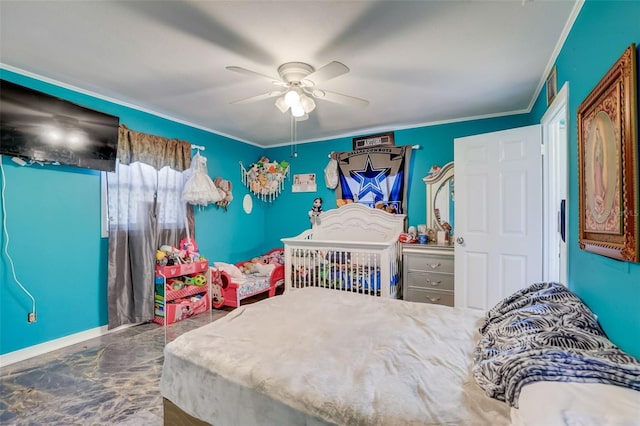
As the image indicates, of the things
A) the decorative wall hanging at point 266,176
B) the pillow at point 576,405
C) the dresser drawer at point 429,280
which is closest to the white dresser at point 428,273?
the dresser drawer at point 429,280

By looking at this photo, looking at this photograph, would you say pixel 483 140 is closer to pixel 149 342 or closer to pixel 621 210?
pixel 621 210

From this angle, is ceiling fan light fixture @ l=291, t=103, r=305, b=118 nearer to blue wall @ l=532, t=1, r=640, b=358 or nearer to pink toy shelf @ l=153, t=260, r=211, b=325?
blue wall @ l=532, t=1, r=640, b=358

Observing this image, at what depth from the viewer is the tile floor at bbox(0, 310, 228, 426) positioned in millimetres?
1781

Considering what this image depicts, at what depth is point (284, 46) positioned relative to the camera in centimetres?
208

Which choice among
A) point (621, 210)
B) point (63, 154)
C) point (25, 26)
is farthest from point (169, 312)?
point (621, 210)

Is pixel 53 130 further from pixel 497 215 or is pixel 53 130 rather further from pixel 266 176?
pixel 497 215

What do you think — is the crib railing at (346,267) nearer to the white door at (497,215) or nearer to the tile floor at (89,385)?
the white door at (497,215)

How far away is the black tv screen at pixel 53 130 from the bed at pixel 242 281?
70.3 inches

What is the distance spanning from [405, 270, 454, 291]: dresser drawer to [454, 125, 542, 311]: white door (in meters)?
0.28

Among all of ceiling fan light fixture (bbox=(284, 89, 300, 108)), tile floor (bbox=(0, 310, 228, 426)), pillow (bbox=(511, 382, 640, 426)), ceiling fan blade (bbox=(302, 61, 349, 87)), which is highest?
ceiling fan blade (bbox=(302, 61, 349, 87))

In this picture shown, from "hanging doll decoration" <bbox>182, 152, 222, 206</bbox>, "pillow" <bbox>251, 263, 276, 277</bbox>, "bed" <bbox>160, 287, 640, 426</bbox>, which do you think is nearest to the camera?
"bed" <bbox>160, 287, 640, 426</bbox>

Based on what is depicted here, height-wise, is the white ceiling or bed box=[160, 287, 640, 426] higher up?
the white ceiling

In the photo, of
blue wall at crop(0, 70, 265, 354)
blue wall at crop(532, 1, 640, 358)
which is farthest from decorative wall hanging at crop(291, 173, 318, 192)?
blue wall at crop(532, 1, 640, 358)

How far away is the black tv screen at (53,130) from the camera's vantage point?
231 cm
